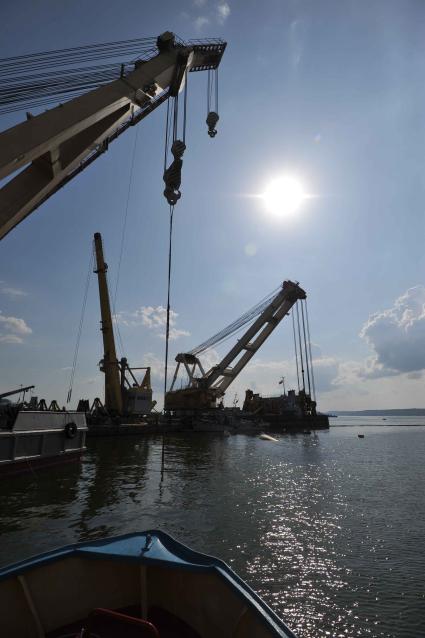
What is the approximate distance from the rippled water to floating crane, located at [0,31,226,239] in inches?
426

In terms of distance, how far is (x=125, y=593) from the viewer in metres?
4.39

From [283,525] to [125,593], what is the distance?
7.91 m

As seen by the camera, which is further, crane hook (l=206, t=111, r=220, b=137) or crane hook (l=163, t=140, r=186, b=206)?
crane hook (l=206, t=111, r=220, b=137)

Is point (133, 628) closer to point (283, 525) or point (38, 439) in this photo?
point (283, 525)

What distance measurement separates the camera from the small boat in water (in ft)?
12.4

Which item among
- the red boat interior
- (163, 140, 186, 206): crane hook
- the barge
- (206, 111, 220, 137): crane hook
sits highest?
(206, 111, 220, 137): crane hook

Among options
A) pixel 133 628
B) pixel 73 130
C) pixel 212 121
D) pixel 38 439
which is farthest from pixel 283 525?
pixel 212 121

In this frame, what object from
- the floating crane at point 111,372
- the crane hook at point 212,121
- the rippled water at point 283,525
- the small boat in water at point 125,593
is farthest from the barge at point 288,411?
the small boat in water at point 125,593

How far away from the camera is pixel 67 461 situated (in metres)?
20.0

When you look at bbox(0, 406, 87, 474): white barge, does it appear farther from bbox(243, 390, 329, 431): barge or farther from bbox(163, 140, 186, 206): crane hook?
bbox(243, 390, 329, 431): barge

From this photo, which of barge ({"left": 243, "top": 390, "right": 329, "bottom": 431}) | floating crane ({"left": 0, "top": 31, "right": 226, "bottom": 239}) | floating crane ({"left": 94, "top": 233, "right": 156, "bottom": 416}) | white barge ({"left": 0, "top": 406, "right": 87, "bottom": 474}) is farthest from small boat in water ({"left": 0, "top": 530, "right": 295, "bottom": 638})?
barge ({"left": 243, "top": 390, "right": 329, "bottom": 431})

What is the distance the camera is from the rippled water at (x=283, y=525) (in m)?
6.41

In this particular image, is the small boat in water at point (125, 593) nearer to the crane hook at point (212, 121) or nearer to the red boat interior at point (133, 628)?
the red boat interior at point (133, 628)

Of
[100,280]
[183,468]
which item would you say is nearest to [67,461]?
[183,468]
